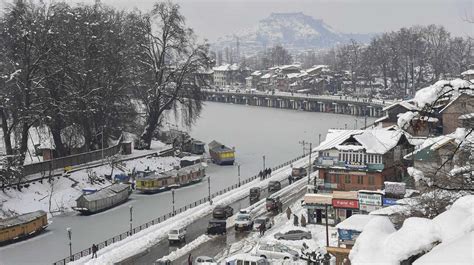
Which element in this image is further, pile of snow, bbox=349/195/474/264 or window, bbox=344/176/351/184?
window, bbox=344/176/351/184

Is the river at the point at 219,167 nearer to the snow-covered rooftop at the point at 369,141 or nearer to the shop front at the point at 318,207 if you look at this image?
the shop front at the point at 318,207

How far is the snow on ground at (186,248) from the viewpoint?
30.2 metres

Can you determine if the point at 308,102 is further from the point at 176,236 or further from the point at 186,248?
the point at 186,248

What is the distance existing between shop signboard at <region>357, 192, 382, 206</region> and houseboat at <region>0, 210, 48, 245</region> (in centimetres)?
1914

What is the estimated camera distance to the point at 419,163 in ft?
119

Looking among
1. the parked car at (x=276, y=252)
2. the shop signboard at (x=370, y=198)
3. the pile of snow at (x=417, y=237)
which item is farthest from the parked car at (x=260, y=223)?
the pile of snow at (x=417, y=237)

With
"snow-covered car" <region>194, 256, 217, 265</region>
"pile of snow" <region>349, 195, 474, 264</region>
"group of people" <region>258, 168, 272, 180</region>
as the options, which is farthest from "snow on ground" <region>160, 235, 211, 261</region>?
"pile of snow" <region>349, 195, 474, 264</region>

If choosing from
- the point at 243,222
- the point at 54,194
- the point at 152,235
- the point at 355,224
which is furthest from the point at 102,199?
the point at 355,224

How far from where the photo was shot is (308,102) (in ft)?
410

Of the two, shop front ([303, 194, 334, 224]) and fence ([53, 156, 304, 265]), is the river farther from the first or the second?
shop front ([303, 194, 334, 224])

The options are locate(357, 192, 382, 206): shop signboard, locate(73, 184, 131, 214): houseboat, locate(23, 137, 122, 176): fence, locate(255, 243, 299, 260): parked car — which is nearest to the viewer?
locate(255, 243, 299, 260): parked car

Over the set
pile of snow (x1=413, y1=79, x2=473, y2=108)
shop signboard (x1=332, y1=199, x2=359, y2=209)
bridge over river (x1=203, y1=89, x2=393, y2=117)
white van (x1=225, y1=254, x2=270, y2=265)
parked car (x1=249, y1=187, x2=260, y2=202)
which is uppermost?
pile of snow (x1=413, y1=79, x2=473, y2=108)

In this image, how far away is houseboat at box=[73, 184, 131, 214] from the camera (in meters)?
41.2

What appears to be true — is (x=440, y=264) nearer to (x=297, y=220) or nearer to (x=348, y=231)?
(x=348, y=231)
